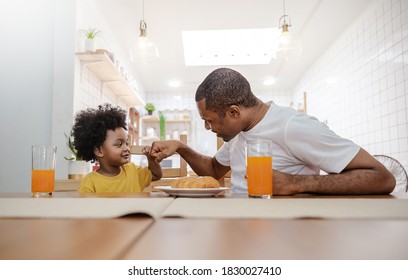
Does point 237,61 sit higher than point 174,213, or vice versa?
point 237,61

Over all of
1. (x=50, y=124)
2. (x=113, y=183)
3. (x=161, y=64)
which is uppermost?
(x=161, y=64)

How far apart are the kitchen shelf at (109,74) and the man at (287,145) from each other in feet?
5.49

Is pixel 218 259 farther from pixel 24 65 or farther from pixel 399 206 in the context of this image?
pixel 24 65

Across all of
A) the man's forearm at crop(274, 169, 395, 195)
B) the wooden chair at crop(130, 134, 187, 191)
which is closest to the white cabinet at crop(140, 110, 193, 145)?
the wooden chair at crop(130, 134, 187, 191)

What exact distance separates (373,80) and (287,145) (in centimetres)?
253

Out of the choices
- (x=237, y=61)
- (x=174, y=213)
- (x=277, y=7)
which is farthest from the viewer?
Result: (x=237, y=61)

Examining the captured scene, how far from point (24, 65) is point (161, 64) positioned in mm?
2422

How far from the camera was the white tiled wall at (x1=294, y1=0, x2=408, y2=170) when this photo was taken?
272cm

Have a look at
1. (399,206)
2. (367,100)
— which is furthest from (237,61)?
(399,206)

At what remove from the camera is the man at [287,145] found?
95 cm

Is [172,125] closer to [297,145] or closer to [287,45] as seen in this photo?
[287,45]

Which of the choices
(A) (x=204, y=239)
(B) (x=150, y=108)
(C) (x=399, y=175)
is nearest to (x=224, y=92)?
(A) (x=204, y=239)
